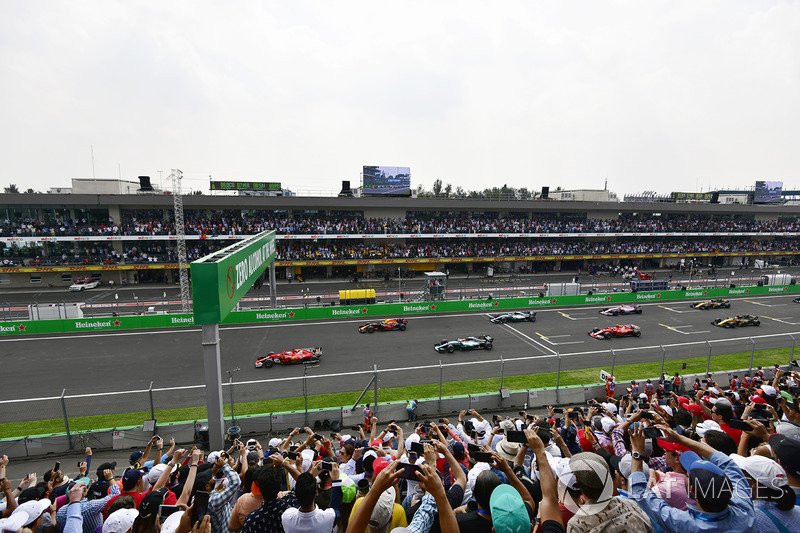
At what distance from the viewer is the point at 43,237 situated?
122 feet

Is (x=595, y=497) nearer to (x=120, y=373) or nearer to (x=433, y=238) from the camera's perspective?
(x=120, y=373)

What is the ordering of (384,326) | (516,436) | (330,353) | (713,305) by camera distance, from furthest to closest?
(713,305), (384,326), (330,353), (516,436)

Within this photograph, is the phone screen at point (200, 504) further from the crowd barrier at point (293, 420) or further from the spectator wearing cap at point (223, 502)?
the crowd barrier at point (293, 420)

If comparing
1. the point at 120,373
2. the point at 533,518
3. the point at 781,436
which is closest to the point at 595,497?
the point at 533,518

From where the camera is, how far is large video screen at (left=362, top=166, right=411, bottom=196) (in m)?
49.1

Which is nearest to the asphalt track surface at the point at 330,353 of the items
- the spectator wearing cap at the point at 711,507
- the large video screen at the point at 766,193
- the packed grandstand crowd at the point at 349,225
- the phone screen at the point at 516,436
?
the phone screen at the point at 516,436

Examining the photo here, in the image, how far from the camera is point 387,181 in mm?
49500

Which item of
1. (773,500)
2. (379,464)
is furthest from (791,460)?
(379,464)

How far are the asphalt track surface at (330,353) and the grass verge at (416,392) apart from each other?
51 centimetres

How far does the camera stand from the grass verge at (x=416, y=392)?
13.8m

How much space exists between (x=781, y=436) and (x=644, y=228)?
189ft

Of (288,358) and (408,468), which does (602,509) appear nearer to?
(408,468)

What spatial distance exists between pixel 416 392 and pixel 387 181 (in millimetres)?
36806

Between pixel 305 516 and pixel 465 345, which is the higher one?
pixel 305 516
